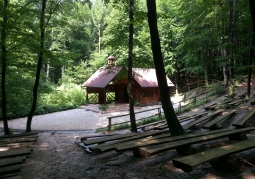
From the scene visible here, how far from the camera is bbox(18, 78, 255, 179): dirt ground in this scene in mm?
3168

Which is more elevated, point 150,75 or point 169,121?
point 150,75

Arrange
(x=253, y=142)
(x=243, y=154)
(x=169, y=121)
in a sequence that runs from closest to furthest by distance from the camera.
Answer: (x=253, y=142), (x=243, y=154), (x=169, y=121)

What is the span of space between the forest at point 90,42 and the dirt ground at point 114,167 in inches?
142

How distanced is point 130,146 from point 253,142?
7.46ft

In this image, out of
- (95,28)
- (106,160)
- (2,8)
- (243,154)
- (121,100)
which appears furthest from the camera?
(95,28)

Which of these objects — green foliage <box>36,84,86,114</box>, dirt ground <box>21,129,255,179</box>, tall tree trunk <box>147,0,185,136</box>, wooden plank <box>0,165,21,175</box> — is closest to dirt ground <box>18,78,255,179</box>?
dirt ground <box>21,129,255,179</box>

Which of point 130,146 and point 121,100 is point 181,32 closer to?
point 121,100

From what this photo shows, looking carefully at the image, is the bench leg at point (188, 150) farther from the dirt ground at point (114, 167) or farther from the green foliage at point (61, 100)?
the green foliage at point (61, 100)

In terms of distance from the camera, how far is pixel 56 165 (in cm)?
464

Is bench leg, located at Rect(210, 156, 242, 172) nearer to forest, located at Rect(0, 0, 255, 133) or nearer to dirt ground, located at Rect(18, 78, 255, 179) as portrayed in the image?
dirt ground, located at Rect(18, 78, 255, 179)

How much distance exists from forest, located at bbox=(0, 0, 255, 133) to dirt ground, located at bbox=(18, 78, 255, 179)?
3.61m

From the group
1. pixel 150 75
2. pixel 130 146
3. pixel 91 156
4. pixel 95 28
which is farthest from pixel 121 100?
pixel 95 28

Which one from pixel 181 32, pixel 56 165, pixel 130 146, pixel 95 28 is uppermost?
pixel 95 28

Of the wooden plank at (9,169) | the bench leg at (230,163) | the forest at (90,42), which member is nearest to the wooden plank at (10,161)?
the wooden plank at (9,169)
